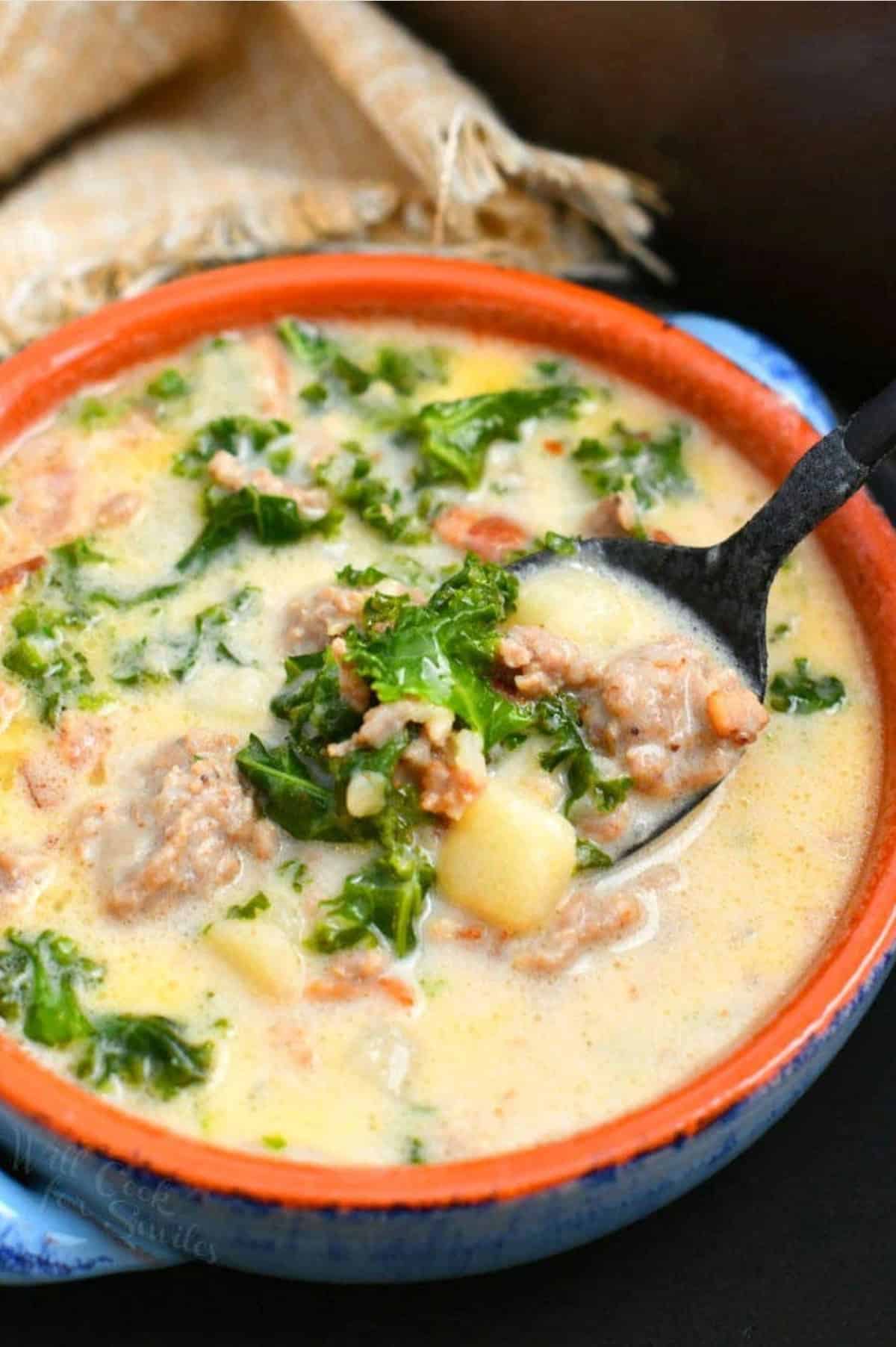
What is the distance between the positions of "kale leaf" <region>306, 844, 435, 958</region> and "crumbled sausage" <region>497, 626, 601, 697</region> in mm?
396

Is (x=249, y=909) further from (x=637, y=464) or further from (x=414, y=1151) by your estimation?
(x=637, y=464)

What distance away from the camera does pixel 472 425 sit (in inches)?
139

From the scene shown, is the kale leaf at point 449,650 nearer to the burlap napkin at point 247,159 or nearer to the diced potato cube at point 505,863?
the diced potato cube at point 505,863

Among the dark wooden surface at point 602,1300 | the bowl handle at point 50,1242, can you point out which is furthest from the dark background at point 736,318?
the bowl handle at point 50,1242

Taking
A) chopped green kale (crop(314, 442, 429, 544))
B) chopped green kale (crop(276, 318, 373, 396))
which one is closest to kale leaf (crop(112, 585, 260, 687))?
chopped green kale (crop(314, 442, 429, 544))

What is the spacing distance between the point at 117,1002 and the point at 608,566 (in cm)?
129

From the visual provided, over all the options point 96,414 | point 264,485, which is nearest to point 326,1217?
point 264,485

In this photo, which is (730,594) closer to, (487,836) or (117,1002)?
(487,836)

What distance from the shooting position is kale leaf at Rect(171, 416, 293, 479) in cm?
353

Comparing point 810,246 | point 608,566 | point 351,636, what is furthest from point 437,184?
point 351,636

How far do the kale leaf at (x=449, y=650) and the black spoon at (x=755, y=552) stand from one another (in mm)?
225

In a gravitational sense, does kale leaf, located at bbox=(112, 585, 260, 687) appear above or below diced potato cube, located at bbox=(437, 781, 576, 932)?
above

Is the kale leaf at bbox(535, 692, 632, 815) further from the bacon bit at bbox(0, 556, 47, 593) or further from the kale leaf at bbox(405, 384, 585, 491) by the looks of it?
the bacon bit at bbox(0, 556, 47, 593)

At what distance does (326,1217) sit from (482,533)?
154 centimetres
